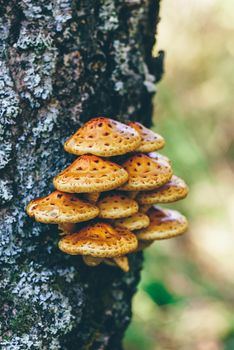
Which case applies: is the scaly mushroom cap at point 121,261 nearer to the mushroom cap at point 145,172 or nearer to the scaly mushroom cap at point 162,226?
the scaly mushroom cap at point 162,226

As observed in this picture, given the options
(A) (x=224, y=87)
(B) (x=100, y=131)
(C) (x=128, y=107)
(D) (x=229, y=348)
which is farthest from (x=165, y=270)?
(B) (x=100, y=131)

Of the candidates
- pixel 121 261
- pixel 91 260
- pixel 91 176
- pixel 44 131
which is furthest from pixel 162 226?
pixel 44 131

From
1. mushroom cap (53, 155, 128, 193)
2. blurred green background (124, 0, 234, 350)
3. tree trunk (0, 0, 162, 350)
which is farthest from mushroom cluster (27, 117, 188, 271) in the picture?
blurred green background (124, 0, 234, 350)

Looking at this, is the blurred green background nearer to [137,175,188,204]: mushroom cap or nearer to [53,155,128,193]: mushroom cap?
[137,175,188,204]: mushroom cap

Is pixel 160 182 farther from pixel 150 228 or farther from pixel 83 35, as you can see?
pixel 83 35

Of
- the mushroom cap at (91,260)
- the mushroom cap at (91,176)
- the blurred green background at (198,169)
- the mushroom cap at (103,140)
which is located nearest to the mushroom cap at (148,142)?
the mushroom cap at (103,140)

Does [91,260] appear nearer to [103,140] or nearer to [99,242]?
[99,242]
